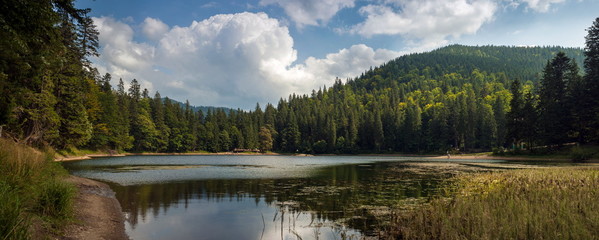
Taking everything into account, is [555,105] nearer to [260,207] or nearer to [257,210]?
[260,207]

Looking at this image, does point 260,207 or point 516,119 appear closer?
point 260,207

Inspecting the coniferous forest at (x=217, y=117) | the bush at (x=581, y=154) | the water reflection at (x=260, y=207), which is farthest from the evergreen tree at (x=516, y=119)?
the water reflection at (x=260, y=207)

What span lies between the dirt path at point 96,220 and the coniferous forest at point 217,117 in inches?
312

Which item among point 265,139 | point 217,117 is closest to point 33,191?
point 265,139

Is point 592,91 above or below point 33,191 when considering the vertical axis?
above

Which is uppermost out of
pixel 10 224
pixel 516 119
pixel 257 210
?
pixel 516 119

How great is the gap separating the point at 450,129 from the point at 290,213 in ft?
433

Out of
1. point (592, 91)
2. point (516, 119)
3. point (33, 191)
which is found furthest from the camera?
point (516, 119)

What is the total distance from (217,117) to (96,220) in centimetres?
15808

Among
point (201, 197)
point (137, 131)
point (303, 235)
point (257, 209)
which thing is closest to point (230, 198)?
point (201, 197)

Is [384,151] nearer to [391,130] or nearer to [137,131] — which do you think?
[391,130]

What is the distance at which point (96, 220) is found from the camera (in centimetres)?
1412

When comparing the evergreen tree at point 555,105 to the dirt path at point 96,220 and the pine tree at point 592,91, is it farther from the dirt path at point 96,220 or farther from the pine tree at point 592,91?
the dirt path at point 96,220

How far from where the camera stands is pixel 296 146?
170125mm
